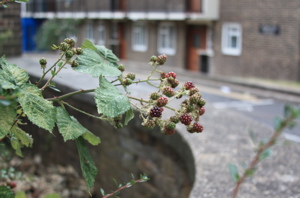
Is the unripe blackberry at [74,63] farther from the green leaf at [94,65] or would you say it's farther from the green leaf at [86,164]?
the green leaf at [86,164]

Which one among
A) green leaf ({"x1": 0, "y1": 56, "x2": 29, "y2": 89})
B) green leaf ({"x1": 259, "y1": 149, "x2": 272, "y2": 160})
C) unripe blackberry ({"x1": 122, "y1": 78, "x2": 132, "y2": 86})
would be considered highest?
green leaf ({"x1": 0, "y1": 56, "x2": 29, "y2": 89})

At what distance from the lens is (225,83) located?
18.4 metres

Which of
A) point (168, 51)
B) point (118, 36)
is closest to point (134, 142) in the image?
point (168, 51)

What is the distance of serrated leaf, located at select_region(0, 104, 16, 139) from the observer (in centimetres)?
130

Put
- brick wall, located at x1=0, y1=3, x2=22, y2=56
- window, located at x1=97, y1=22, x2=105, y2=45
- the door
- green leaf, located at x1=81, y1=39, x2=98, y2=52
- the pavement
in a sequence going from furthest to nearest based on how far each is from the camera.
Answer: window, located at x1=97, y1=22, x2=105, y2=45
the door
brick wall, located at x1=0, y1=3, x2=22, y2=56
the pavement
green leaf, located at x1=81, y1=39, x2=98, y2=52

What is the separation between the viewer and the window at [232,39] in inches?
790

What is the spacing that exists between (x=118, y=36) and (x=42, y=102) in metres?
27.6

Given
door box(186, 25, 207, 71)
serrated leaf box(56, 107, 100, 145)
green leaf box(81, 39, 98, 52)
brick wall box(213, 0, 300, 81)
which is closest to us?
serrated leaf box(56, 107, 100, 145)

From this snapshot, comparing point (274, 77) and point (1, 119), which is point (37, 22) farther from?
point (1, 119)

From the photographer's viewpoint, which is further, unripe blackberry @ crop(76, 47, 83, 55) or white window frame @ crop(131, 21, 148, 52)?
white window frame @ crop(131, 21, 148, 52)

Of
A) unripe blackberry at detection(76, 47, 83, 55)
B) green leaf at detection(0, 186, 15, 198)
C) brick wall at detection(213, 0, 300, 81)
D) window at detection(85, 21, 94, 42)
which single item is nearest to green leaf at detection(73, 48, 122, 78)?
unripe blackberry at detection(76, 47, 83, 55)

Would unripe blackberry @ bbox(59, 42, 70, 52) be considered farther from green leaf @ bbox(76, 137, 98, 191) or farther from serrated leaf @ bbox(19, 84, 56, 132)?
green leaf @ bbox(76, 137, 98, 191)

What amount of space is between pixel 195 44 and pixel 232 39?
2753 millimetres

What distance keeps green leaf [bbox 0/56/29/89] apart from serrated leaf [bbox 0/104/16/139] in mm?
60
